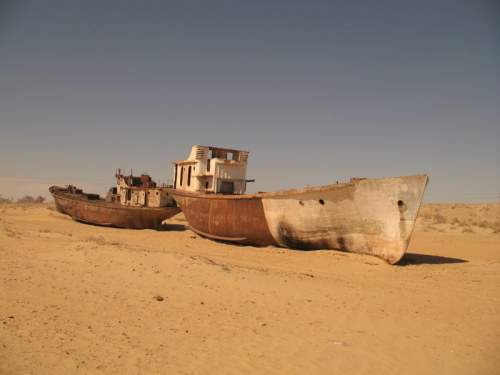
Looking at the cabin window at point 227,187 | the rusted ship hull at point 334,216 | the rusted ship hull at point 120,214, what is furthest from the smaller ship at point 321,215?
the rusted ship hull at point 120,214

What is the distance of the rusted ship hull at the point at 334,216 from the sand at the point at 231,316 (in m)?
1.12

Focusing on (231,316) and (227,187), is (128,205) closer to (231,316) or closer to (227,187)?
(227,187)

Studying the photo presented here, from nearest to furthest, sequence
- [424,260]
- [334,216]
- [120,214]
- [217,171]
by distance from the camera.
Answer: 1. [334,216]
2. [424,260]
3. [217,171]
4. [120,214]

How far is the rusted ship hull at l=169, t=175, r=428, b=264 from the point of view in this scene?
1036 centimetres

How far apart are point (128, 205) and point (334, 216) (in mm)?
13264

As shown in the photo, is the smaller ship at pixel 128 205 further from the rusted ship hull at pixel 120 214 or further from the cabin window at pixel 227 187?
the cabin window at pixel 227 187

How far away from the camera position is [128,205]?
20.9 metres

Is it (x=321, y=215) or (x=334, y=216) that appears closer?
(x=334, y=216)

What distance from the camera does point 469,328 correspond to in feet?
18.3

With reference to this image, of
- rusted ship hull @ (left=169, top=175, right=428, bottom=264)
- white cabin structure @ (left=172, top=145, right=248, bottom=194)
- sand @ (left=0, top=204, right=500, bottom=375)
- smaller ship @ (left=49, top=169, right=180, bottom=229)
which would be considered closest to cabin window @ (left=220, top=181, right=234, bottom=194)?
white cabin structure @ (left=172, top=145, right=248, bottom=194)

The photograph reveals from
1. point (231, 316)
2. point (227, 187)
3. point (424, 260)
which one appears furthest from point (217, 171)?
point (231, 316)

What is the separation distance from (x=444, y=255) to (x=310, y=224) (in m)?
5.02

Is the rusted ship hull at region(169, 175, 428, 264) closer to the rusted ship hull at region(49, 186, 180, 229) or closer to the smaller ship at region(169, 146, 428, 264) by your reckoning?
the smaller ship at region(169, 146, 428, 264)

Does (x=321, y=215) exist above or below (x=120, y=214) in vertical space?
above
